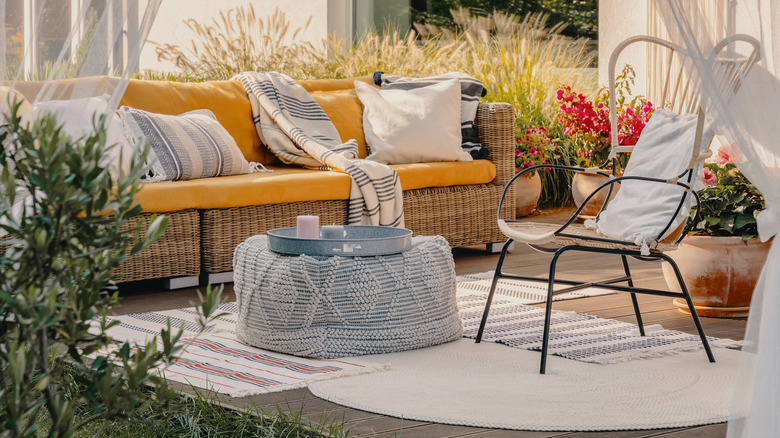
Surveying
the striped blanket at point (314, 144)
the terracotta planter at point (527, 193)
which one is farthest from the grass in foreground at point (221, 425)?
the terracotta planter at point (527, 193)

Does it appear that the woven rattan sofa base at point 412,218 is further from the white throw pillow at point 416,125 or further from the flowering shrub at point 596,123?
the flowering shrub at point 596,123

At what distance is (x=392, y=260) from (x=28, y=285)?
1.94 metres

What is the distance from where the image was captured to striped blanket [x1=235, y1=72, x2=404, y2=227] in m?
4.59

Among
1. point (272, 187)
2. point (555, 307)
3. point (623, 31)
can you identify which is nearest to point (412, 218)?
point (272, 187)

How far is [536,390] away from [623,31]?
252 inches

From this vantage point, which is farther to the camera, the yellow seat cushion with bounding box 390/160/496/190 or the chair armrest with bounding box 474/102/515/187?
the chair armrest with bounding box 474/102/515/187

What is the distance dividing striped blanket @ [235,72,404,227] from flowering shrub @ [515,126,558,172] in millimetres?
1941

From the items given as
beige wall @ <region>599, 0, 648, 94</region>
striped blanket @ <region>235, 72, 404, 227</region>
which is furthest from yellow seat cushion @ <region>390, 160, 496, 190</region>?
beige wall @ <region>599, 0, 648, 94</region>

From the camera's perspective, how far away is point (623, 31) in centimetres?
854

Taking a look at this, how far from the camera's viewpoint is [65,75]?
2.05 metres

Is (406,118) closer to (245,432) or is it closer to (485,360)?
(485,360)

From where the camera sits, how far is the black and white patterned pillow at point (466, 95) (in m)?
5.24

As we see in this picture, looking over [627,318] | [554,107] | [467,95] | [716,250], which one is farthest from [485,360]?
[554,107]

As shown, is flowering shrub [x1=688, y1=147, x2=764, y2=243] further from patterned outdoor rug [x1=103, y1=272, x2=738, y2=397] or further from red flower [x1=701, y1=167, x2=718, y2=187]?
patterned outdoor rug [x1=103, y1=272, x2=738, y2=397]
